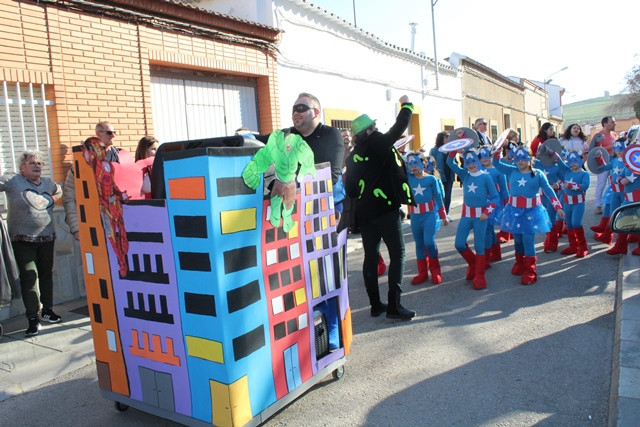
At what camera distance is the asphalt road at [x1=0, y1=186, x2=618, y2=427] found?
301 centimetres

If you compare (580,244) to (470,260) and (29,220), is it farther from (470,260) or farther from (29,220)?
(29,220)

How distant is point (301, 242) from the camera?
3.07m

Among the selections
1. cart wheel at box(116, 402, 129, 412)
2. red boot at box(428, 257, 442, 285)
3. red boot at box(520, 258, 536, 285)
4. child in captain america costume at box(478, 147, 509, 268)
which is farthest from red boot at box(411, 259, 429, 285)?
cart wheel at box(116, 402, 129, 412)

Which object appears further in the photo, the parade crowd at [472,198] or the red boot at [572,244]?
the red boot at [572,244]

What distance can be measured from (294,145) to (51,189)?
3405mm

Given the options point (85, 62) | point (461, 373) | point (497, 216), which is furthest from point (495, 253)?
point (85, 62)

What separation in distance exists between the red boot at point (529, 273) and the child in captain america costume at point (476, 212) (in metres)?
0.45

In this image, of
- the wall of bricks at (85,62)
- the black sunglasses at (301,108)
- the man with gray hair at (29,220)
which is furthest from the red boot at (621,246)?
the man with gray hair at (29,220)

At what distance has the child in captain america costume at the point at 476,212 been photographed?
5656 mm

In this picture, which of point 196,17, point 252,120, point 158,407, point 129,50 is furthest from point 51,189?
point 252,120

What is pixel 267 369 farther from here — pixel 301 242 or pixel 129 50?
pixel 129 50

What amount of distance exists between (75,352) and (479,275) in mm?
4043

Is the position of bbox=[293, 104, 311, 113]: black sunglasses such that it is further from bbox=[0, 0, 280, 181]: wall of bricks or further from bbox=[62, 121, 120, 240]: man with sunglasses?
bbox=[0, 0, 280, 181]: wall of bricks

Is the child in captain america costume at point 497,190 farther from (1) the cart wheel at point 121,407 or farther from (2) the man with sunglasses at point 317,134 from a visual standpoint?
(1) the cart wheel at point 121,407
